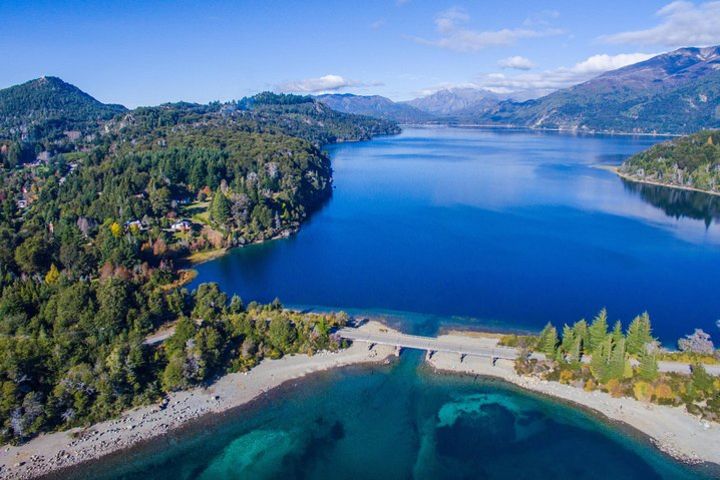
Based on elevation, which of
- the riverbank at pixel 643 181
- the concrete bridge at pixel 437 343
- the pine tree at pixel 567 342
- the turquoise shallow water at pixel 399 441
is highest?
the riverbank at pixel 643 181

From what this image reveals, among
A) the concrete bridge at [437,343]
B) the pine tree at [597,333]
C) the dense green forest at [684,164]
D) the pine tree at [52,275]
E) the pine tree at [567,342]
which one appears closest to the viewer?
the pine tree at [597,333]

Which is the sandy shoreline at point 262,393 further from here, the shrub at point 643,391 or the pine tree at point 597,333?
the pine tree at point 597,333

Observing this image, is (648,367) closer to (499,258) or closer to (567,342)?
(567,342)

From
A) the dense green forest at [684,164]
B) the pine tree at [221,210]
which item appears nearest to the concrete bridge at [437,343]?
the pine tree at [221,210]

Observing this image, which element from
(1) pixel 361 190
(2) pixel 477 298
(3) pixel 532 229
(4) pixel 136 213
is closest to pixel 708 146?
(3) pixel 532 229

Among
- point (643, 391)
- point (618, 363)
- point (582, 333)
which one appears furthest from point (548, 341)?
point (643, 391)

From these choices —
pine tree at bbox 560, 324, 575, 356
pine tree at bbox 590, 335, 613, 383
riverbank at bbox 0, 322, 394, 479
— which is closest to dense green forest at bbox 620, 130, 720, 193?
pine tree at bbox 560, 324, 575, 356
